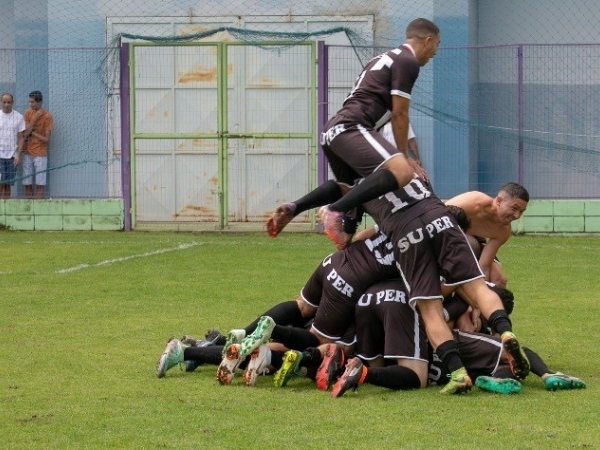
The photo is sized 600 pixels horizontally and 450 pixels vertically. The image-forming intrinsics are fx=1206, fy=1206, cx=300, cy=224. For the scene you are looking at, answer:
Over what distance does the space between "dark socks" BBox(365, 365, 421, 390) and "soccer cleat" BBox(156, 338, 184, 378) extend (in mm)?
1244

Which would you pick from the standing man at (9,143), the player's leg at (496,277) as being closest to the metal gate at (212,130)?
the standing man at (9,143)

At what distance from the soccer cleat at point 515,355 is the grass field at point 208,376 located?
152mm

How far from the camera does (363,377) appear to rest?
268 inches

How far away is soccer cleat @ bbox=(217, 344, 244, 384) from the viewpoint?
7059 mm

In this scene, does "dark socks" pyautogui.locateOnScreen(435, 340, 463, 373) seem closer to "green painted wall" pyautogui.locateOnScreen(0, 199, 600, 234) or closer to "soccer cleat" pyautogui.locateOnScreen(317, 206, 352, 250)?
"soccer cleat" pyautogui.locateOnScreen(317, 206, 352, 250)

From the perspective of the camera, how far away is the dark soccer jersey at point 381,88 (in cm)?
785

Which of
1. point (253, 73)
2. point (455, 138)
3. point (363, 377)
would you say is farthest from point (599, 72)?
point (363, 377)

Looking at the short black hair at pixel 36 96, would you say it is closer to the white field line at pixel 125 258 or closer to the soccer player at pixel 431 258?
the white field line at pixel 125 258

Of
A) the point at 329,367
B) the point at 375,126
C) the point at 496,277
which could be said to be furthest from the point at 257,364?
the point at 496,277

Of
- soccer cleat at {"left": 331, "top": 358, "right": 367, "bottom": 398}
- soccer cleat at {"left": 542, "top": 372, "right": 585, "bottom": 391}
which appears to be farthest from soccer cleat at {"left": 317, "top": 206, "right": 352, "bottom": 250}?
soccer cleat at {"left": 542, "top": 372, "right": 585, "bottom": 391}

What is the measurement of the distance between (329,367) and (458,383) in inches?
29.9

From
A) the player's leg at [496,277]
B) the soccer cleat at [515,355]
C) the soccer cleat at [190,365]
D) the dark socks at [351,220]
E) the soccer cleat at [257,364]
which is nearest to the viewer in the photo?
the soccer cleat at [515,355]

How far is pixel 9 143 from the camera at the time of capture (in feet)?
62.5

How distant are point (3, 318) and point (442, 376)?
14.2ft
